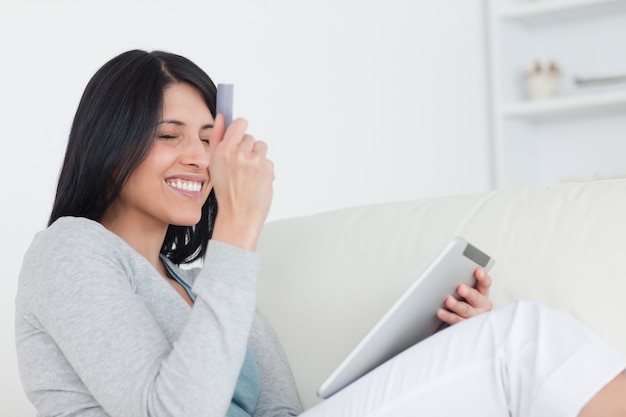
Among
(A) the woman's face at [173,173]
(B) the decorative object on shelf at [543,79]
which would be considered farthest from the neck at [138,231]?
(B) the decorative object on shelf at [543,79]

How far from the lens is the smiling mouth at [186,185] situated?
151cm

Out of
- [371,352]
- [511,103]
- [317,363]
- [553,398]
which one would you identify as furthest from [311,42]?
[553,398]

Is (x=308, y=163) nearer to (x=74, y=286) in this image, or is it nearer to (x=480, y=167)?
(x=480, y=167)

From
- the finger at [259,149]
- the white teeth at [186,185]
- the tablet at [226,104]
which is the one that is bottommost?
the white teeth at [186,185]

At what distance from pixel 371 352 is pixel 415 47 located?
2445 millimetres

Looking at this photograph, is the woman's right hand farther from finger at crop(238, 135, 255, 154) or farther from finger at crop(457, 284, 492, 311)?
finger at crop(457, 284, 492, 311)

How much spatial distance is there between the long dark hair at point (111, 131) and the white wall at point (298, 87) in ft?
3.55

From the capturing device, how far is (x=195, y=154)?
1500 mm

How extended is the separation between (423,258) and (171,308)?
47cm

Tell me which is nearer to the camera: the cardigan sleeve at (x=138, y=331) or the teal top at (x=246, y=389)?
the cardigan sleeve at (x=138, y=331)

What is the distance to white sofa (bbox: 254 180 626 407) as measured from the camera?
147 cm

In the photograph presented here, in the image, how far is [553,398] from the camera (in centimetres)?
108

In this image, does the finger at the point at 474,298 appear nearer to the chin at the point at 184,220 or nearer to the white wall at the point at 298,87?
the chin at the point at 184,220

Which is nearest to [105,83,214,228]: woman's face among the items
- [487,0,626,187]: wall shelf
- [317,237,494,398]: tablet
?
[317,237,494,398]: tablet
